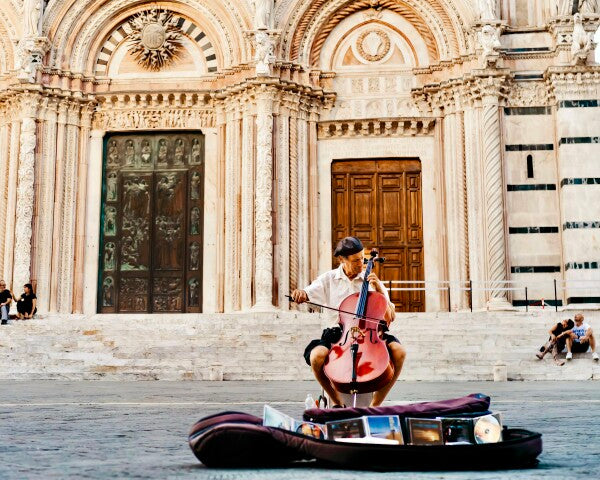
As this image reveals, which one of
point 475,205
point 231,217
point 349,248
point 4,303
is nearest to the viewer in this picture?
point 349,248

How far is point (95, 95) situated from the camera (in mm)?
20375

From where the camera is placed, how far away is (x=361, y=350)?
196 inches

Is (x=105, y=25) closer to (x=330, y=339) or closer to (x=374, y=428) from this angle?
(x=330, y=339)

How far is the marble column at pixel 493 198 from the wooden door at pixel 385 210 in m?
1.82

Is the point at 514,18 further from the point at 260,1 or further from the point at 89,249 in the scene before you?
the point at 89,249

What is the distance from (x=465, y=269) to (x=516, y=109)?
3.72 m

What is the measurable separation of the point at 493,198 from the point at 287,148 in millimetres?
4626

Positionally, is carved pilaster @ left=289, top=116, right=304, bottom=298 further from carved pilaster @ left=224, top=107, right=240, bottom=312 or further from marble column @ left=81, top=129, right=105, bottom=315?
marble column @ left=81, top=129, right=105, bottom=315

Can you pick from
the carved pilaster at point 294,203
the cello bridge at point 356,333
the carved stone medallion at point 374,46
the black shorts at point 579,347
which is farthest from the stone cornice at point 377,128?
the cello bridge at point 356,333

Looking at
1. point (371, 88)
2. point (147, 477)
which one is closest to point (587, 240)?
point (371, 88)

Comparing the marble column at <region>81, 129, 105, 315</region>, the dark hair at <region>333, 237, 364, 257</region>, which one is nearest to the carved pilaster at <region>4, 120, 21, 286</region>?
the marble column at <region>81, 129, 105, 315</region>

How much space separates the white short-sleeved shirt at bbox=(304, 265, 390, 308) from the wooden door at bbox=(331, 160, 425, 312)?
46.2 feet

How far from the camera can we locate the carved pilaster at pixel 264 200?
→ 18406mm

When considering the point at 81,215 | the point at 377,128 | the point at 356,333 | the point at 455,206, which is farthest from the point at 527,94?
the point at 356,333
